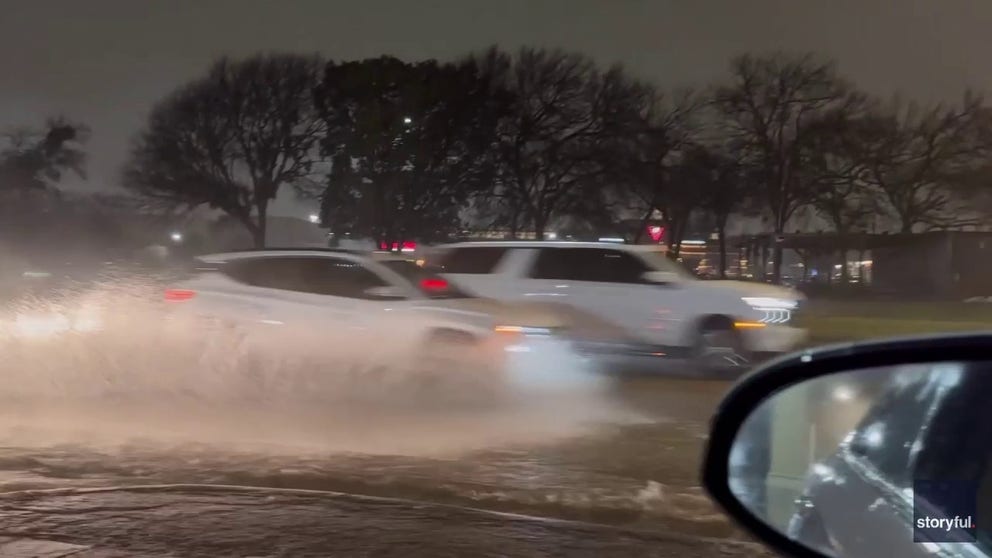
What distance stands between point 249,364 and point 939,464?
10926 mm

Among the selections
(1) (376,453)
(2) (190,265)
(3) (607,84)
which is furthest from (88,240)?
(1) (376,453)

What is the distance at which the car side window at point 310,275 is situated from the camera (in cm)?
1317

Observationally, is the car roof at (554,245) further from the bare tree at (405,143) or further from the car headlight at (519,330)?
the bare tree at (405,143)

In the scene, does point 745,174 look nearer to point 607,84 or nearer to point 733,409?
point 607,84

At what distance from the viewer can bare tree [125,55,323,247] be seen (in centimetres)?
4462

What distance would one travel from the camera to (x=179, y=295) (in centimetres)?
1362

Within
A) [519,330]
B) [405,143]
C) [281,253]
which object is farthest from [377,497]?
[405,143]

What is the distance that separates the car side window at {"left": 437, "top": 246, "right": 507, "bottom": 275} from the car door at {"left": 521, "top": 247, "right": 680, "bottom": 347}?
2.18 feet

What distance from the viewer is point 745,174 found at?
50781 millimetres

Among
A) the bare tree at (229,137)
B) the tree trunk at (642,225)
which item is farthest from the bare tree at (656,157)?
the bare tree at (229,137)

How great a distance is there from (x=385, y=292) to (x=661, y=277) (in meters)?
4.16

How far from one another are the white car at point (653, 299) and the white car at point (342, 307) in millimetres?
2386

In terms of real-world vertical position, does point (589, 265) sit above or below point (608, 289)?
above

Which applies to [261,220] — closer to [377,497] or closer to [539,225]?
[539,225]
